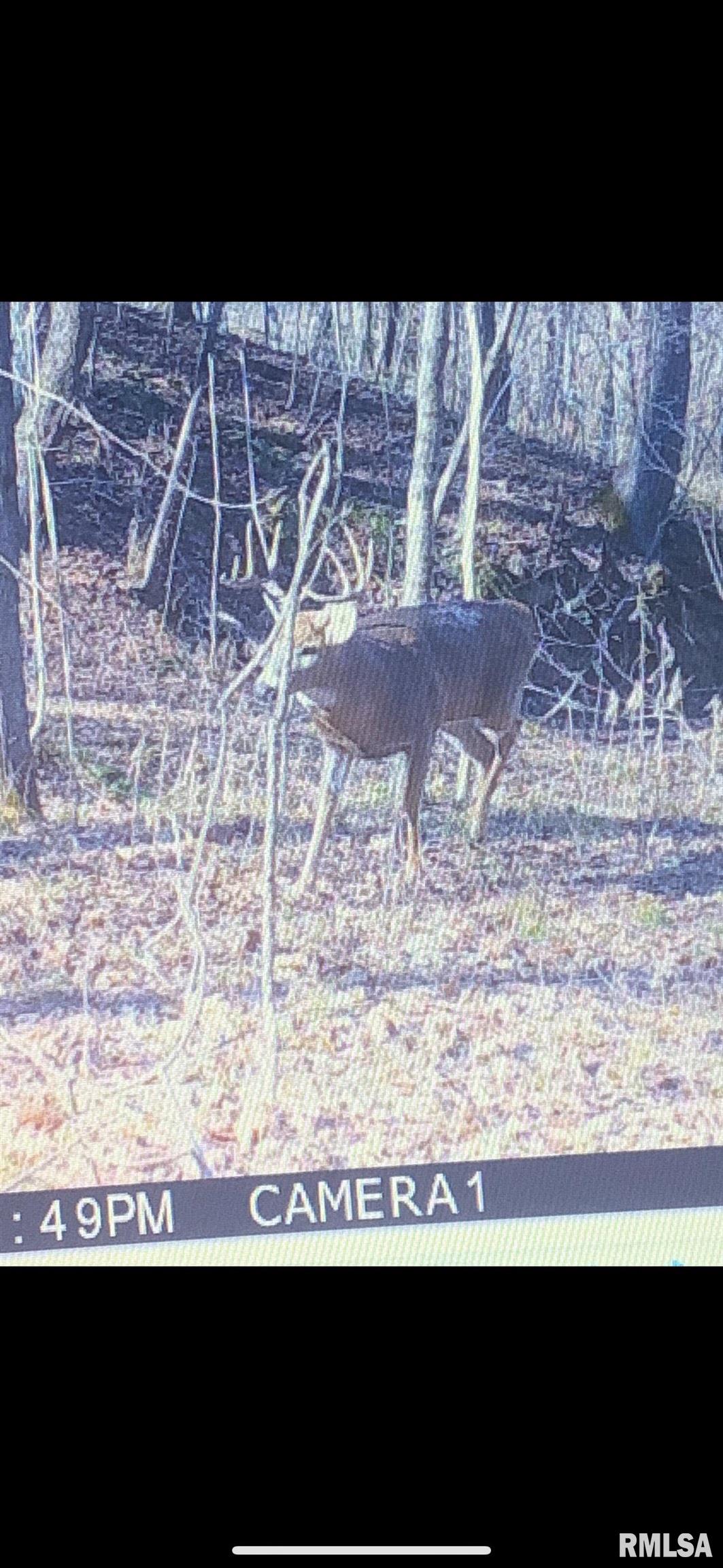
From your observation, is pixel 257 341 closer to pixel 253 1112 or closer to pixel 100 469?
pixel 100 469

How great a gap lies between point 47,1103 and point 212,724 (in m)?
0.92

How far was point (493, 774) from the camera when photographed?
393cm

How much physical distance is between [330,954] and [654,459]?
1.34 meters

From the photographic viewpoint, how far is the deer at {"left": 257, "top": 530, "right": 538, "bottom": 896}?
12.7 feet

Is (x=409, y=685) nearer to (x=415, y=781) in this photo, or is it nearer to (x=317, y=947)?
(x=415, y=781)

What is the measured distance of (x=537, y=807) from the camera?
394 centimetres

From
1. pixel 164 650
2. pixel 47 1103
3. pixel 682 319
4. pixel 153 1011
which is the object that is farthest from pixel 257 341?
pixel 47 1103

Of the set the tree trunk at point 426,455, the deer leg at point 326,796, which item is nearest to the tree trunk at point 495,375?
the tree trunk at point 426,455

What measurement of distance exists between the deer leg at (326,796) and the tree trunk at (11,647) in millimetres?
626

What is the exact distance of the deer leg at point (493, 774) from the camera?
393 cm

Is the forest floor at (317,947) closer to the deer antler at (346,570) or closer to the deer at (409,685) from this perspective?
the deer at (409,685)

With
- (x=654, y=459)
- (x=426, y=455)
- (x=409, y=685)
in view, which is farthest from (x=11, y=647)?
(x=654, y=459)

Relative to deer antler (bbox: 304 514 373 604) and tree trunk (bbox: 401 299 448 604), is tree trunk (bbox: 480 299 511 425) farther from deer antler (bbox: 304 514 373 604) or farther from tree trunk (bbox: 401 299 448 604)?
deer antler (bbox: 304 514 373 604)

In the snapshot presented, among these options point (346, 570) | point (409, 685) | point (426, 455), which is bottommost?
point (409, 685)
